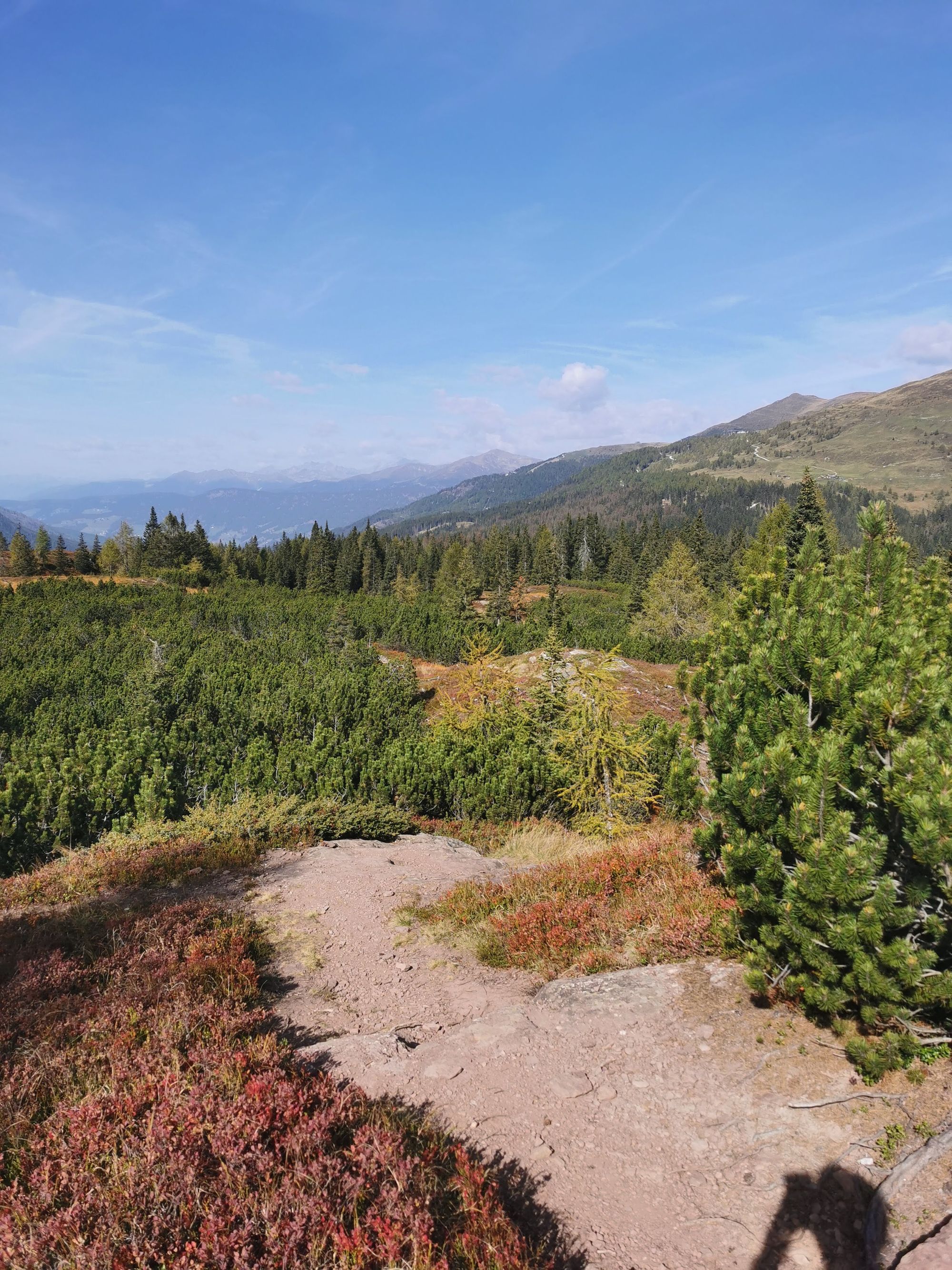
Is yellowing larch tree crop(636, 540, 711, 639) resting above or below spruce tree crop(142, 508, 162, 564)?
below

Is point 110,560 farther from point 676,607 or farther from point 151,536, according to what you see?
point 676,607

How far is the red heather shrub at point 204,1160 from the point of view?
307cm

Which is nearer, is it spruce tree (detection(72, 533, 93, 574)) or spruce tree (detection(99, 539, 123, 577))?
Answer: spruce tree (detection(72, 533, 93, 574))

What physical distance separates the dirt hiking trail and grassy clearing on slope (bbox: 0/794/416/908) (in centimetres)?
355

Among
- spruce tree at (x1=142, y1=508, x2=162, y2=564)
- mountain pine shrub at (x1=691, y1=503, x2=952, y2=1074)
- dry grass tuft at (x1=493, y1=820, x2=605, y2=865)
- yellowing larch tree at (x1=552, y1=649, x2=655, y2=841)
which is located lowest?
dry grass tuft at (x1=493, y1=820, x2=605, y2=865)

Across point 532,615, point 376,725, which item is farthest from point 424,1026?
point 532,615

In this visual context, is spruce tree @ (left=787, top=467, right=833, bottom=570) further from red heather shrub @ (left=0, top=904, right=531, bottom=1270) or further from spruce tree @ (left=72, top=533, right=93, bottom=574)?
spruce tree @ (left=72, top=533, right=93, bottom=574)

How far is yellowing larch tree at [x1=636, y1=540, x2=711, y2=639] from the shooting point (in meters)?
48.6

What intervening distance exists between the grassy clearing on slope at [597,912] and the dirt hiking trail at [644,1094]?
323mm

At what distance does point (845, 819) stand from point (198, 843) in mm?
10706

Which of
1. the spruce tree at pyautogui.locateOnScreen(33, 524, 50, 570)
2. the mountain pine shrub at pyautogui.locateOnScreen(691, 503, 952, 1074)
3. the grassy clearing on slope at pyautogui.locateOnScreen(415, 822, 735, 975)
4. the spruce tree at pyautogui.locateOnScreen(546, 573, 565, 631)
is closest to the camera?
the mountain pine shrub at pyautogui.locateOnScreen(691, 503, 952, 1074)

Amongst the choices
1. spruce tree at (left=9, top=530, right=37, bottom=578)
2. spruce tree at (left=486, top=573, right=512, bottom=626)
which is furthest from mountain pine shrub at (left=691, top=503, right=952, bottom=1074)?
spruce tree at (left=9, top=530, right=37, bottom=578)

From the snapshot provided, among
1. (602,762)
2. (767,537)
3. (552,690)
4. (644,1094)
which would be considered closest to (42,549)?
(767,537)

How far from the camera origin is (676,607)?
48906mm
